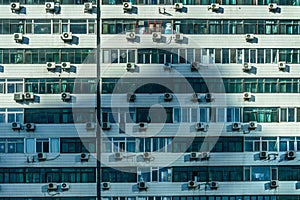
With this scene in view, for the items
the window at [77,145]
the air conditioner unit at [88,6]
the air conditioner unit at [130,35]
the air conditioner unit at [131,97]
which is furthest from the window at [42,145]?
the air conditioner unit at [88,6]

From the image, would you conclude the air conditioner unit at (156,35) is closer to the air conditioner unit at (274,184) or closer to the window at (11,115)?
the window at (11,115)

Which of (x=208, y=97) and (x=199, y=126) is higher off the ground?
(x=208, y=97)

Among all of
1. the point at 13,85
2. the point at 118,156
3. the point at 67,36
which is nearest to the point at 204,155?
the point at 118,156

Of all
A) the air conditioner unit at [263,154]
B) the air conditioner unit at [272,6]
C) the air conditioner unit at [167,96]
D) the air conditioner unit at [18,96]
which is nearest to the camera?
the air conditioner unit at [18,96]

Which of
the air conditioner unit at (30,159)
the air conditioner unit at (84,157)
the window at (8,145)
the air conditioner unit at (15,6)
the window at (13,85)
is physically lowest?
the air conditioner unit at (30,159)

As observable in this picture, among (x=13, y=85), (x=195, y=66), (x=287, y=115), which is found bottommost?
(x=287, y=115)

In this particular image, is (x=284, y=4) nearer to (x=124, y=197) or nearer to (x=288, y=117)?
(x=288, y=117)

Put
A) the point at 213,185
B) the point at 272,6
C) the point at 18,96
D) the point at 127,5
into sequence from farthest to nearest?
the point at 272,6, the point at 213,185, the point at 127,5, the point at 18,96

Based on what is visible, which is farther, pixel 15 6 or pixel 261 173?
pixel 261 173

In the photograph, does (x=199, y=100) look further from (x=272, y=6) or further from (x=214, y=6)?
(x=272, y=6)

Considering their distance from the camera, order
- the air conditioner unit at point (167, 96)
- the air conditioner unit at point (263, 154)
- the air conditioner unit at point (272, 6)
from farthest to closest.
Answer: the air conditioner unit at point (272, 6) → the air conditioner unit at point (263, 154) → the air conditioner unit at point (167, 96)

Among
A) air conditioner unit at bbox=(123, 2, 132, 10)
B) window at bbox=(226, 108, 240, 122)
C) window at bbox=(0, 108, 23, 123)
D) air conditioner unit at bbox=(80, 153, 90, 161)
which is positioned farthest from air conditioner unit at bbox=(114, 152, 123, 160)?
air conditioner unit at bbox=(123, 2, 132, 10)

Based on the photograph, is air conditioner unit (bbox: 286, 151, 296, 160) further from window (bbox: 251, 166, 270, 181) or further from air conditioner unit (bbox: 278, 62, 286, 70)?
air conditioner unit (bbox: 278, 62, 286, 70)

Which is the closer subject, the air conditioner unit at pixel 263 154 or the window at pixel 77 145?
the window at pixel 77 145
